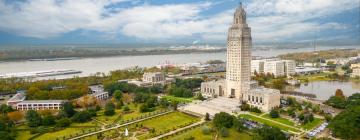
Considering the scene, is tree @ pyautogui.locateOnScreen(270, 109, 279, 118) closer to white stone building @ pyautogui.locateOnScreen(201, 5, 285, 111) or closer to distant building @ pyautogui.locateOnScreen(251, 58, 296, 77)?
white stone building @ pyautogui.locateOnScreen(201, 5, 285, 111)

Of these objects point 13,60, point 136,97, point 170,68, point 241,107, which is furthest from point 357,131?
point 13,60

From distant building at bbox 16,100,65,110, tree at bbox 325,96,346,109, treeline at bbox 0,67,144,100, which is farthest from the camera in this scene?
treeline at bbox 0,67,144,100

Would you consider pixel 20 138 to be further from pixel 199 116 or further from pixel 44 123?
pixel 199 116

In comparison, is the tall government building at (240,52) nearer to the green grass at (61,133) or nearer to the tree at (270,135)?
the tree at (270,135)

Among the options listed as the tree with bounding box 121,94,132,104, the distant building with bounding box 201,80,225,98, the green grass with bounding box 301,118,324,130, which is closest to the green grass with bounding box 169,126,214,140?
the green grass with bounding box 301,118,324,130

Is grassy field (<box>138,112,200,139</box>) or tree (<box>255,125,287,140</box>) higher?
tree (<box>255,125,287,140</box>)

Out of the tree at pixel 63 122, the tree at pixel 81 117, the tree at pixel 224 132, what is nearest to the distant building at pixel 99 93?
the tree at pixel 81 117
